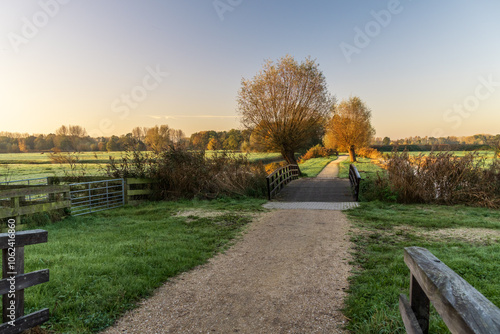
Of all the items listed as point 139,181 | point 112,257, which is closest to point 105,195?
point 139,181

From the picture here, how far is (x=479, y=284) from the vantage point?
13.4 feet

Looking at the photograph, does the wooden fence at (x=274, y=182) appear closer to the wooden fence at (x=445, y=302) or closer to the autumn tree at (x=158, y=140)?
the autumn tree at (x=158, y=140)

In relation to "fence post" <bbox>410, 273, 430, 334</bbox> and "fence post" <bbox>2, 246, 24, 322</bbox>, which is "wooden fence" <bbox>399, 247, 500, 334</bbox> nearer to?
"fence post" <bbox>410, 273, 430, 334</bbox>

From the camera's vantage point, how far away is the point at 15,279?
8.76ft

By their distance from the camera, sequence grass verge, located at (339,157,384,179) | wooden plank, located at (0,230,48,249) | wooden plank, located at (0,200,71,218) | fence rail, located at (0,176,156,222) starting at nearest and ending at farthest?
wooden plank, located at (0,230,48,249) < wooden plank, located at (0,200,71,218) < fence rail, located at (0,176,156,222) < grass verge, located at (339,157,384,179)

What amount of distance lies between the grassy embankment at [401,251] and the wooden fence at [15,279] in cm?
323

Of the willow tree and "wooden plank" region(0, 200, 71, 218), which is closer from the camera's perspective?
"wooden plank" region(0, 200, 71, 218)

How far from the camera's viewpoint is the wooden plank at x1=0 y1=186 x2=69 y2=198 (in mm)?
7548

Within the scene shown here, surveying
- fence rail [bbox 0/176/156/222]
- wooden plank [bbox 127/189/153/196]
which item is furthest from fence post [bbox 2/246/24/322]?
wooden plank [bbox 127/189/153/196]

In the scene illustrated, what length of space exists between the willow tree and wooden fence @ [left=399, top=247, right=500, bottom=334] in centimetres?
2000

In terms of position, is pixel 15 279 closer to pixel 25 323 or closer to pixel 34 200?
pixel 25 323

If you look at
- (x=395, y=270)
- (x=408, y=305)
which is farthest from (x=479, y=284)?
(x=408, y=305)

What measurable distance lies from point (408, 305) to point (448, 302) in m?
0.93

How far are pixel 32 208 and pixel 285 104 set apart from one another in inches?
663
